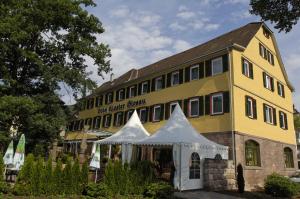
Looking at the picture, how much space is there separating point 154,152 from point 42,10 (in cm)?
1339

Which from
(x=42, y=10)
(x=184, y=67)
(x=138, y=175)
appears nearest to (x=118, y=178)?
(x=138, y=175)

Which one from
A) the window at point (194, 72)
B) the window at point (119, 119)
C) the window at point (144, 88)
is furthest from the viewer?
the window at point (119, 119)

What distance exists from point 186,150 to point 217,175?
246 cm

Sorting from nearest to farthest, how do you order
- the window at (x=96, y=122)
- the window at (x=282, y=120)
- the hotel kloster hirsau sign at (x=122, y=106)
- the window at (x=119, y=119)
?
the window at (x=282, y=120)
the hotel kloster hirsau sign at (x=122, y=106)
the window at (x=119, y=119)
the window at (x=96, y=122)

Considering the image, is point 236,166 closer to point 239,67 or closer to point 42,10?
point 239,67

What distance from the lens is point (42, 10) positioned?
71.3ft

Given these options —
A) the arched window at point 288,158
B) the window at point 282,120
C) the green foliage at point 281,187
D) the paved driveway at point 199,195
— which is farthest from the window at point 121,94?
the green foliage at point 281,187

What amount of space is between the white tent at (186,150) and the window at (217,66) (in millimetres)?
5153

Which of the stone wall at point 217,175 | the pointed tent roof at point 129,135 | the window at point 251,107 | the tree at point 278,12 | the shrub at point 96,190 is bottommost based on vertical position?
the shrub at point 96,190

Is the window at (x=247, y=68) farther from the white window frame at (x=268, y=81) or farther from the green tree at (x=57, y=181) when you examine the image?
the green tree at (x=57, y=181)

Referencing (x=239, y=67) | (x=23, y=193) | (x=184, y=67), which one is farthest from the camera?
(x=184, y=67)

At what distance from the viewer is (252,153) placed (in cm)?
2078

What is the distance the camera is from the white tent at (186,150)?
52.2 ft

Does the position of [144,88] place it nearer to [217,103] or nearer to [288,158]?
[217,103]
